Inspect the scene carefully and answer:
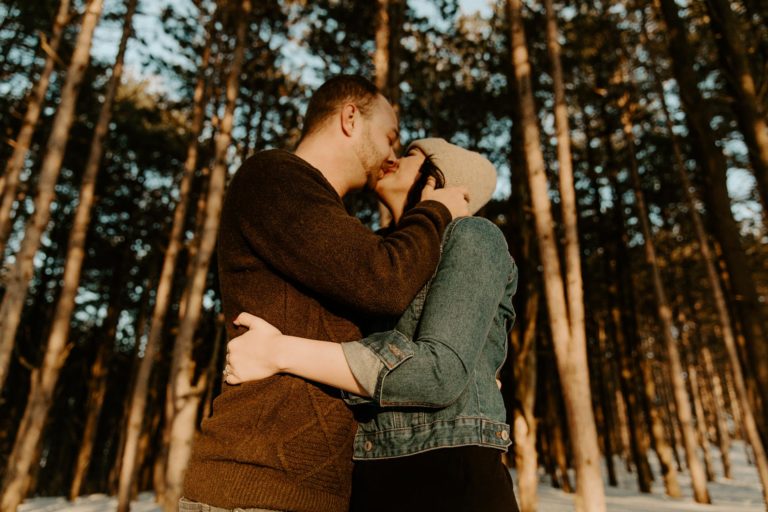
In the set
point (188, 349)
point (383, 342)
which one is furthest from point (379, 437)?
point (188, 349)

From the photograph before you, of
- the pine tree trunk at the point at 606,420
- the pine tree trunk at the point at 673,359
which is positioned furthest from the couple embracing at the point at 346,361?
the pine tree trunk at the point at 606,420

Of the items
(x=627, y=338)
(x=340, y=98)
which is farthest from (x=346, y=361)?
(x=627, y=338)

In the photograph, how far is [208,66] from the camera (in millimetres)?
12445

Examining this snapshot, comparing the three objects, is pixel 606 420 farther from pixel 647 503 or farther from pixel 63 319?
pixel 63 319

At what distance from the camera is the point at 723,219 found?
248 inches

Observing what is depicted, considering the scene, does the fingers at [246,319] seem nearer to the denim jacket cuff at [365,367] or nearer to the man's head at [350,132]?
the denim jacket cuff at [365,367]

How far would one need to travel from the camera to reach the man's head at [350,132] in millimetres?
1697

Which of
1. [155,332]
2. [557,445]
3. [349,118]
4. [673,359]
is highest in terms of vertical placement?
[155,332]

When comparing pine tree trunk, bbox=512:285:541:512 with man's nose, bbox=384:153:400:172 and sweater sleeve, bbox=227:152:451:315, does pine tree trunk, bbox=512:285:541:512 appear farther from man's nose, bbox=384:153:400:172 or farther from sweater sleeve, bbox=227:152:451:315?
sweater sleeve, bbox=227:152:451:315

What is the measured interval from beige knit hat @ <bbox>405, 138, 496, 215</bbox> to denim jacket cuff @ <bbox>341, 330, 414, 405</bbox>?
640mm

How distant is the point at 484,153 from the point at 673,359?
710cm

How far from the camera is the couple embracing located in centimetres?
A: 126

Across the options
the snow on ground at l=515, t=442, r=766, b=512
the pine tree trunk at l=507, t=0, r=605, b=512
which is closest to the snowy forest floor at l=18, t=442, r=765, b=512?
the snow on ground at l=515, t=442, r=766, b=512

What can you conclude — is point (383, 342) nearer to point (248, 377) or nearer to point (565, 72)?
point (248, 377)
